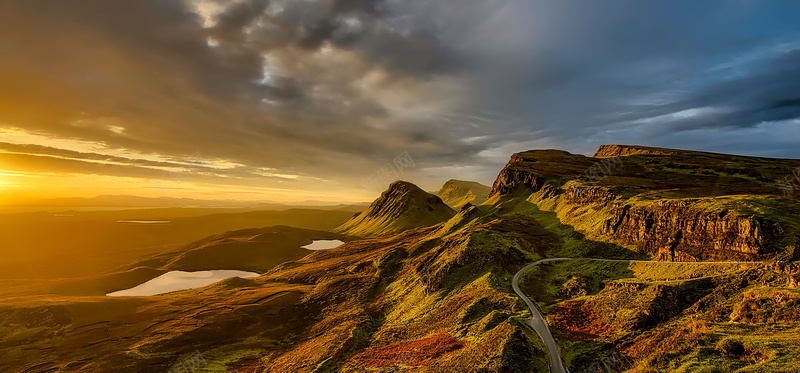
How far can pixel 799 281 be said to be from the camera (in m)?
38.1

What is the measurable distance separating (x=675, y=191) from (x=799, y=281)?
2434 inches

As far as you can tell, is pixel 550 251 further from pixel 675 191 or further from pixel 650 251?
pixel 675 191

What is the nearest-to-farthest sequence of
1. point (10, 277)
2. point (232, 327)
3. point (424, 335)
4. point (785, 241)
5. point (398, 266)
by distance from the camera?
point (785, 241) < point (424, 335) < point (232, 327) < point (398, 266) < point (10, 277)

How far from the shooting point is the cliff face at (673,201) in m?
52.8

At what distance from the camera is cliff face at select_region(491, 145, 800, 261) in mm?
52844

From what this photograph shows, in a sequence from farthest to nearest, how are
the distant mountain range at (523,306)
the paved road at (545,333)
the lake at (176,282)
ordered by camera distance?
the lake at (176,282), the paved road at (545,333), the distant mountain range at (523,306)

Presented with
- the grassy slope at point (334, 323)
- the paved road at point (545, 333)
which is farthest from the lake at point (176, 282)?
the paved road at point (545, 333)

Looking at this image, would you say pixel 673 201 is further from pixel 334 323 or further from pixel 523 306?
pixel 334 323

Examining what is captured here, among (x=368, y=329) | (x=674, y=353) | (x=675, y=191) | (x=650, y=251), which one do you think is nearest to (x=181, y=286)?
(x=368, y=329)

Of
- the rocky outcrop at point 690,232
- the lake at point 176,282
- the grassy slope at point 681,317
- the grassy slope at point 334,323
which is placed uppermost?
the rocky outcrop at point 690,232

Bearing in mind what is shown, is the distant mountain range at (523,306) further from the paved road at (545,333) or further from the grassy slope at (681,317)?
the paved road at (545,333)

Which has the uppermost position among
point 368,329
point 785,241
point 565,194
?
point 565,194

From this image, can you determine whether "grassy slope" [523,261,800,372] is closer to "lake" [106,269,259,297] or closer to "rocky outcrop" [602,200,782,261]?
"rocky outcrop" [602,200,782,261]

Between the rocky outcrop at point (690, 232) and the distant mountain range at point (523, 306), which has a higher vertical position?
the rocky outcrop at point (690, 232)
